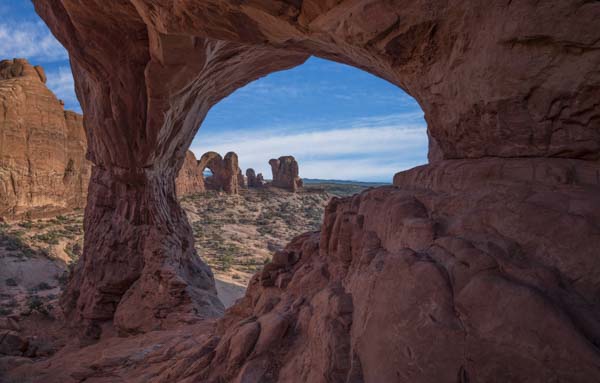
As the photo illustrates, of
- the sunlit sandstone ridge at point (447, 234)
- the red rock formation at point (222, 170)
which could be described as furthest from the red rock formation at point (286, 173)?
the sunlit sandstone ridge at point (447, 234)

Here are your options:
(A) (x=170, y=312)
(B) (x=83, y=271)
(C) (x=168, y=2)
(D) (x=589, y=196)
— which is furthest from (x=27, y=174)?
(D) (x=589, y=196)

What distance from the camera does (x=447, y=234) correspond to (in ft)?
8.10

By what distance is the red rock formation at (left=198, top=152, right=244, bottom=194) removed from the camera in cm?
4431

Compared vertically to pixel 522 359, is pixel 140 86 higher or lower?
higher

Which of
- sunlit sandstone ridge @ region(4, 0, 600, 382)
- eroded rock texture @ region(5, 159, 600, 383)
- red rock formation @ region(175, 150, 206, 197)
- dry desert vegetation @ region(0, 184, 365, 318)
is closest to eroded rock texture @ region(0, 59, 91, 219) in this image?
dry desert vegetation @ region(0, 184, 365, 318)

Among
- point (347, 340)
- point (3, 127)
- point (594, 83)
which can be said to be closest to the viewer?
point (594, 83)

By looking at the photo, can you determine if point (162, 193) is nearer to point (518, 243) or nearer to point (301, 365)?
point (301, 365)

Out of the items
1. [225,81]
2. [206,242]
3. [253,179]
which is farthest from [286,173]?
[225,81]

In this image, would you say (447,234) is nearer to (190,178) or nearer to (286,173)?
(190,178)

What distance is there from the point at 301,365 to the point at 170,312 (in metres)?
6.65

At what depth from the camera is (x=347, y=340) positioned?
2416mm

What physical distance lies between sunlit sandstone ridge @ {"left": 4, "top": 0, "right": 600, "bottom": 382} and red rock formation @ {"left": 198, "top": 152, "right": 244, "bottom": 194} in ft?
128

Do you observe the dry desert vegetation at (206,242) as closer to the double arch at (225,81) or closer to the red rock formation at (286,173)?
the double arch at (225,81)

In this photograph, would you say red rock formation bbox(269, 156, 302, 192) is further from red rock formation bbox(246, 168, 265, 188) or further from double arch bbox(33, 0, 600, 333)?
double arch bbox(33, 0, 600, 333)
